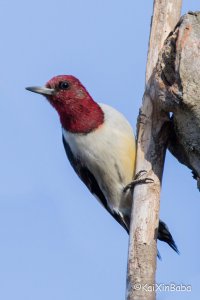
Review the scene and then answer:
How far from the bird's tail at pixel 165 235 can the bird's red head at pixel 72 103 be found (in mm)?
996

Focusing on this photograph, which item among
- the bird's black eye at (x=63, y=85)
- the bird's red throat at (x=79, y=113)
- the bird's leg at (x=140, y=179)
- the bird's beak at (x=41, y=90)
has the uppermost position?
the bird's black eye at (x=63, y=85)

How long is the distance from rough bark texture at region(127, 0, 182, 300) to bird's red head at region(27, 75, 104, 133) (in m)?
0.48

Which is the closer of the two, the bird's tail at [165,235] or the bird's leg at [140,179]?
the bird's leg at [140,179]

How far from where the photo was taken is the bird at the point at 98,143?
634 centimetres

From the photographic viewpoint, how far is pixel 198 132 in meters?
5.79

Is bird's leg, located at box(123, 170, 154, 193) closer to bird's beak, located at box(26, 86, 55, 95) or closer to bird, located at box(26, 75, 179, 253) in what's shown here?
bird, located at box(26, 75, 179, 253)

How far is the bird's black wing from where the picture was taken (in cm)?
662

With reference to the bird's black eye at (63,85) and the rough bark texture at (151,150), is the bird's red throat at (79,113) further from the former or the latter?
the rough bark texture at (151,150)

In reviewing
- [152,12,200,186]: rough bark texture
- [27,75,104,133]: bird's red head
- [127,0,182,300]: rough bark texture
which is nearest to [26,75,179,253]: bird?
[27,75,104,133]: bird's red head

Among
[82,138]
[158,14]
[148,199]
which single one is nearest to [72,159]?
[82,138]

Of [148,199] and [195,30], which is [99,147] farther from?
[195,30]

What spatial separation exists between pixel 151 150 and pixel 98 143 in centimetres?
48

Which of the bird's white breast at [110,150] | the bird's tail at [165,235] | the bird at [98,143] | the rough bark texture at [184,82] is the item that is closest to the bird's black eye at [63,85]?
the bird at [98,143]

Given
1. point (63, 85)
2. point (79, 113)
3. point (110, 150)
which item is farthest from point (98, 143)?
point (63, 85)
